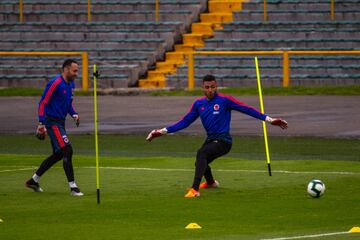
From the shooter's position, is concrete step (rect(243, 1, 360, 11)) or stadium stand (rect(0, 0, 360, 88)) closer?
stadium stand (rect(0, 0, 360, 88))

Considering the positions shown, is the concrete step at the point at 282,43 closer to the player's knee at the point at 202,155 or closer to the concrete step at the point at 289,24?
the concrete step at the point at 289,24

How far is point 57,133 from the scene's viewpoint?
18828 mm

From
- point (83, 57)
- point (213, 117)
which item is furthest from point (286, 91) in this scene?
point (213, 117)

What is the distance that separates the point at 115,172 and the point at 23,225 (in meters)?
7.25

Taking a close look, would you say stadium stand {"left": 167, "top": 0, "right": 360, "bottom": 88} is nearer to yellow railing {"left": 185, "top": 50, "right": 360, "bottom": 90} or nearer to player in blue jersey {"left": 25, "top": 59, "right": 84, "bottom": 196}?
yellow railing {"left": 185, "top": 50, "right": 360, "bottom": 90}

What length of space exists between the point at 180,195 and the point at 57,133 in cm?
212

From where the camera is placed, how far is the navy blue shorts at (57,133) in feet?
61.8

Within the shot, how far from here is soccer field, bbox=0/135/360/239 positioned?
1441 centimetres

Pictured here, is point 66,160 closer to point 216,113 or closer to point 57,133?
point 57,133

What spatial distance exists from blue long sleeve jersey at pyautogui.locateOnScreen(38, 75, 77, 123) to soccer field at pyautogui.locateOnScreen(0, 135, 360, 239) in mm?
1190

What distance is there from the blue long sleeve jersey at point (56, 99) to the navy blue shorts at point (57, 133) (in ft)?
0.30

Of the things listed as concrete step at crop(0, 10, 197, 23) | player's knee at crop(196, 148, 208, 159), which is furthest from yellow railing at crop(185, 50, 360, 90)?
player's knee at crop(196, 148, 208, 159)

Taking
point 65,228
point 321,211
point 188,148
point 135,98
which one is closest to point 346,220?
point 321,211

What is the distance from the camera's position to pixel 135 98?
133 feet
